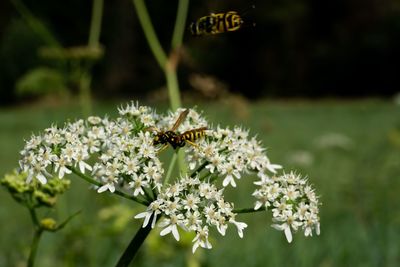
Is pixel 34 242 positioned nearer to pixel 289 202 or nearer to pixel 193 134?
pixel 193 134

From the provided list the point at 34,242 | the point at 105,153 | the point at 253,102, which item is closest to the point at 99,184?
the point at 105,153

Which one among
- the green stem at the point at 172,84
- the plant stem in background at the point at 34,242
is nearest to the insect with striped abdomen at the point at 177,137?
the plant stem in background at the point at 34,242

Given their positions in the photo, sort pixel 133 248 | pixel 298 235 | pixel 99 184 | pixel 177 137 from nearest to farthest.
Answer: pixel 133 248 → pixel 99 184 → pixel 177 137 → pixel 298 235

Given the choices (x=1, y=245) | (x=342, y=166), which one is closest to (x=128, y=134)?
(x=1, y=245)

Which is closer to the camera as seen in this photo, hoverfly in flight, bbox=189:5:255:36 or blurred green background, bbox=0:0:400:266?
hoverfly in flight, bbox=189:5:255:36

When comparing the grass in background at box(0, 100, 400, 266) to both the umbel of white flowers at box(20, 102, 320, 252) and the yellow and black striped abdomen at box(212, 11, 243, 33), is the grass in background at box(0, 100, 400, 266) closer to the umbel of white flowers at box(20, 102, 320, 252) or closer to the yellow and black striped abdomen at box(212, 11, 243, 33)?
the umbel of white flowers at box(20, 102, 320, 252)

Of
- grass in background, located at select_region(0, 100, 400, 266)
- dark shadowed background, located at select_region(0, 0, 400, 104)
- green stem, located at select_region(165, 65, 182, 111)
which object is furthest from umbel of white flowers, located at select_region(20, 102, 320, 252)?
dark shadowed background, located at select_region(0, 0, 400, 104)

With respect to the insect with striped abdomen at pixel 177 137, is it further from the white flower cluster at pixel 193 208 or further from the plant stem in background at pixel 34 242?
the plant stem in background at pixel 34 242

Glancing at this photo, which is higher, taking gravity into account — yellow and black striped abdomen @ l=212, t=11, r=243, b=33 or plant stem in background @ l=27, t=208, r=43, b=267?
yellow and black striped abdomen @ l=212, t=11, r=243, b=33
